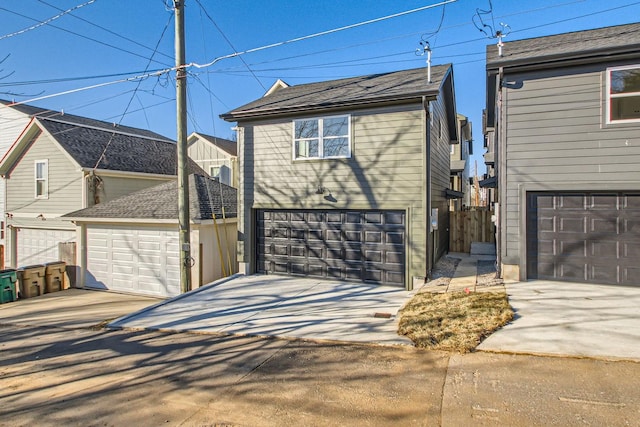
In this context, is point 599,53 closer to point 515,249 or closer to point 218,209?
point 515,249

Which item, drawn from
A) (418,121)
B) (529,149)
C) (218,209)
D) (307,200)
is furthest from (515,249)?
(218,209)

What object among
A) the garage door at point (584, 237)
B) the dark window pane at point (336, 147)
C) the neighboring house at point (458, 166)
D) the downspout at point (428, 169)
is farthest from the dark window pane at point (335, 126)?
the neighboring house at point (458, 166)

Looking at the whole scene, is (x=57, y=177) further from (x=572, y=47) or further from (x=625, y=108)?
(x=625, y=108)

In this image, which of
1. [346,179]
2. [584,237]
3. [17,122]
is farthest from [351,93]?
[17,122]

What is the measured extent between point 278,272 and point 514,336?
7132mm

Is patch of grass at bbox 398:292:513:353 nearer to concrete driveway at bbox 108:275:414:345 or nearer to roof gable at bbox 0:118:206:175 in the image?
concrete driveway at bbox 108:275:414:345

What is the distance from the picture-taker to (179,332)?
7008mm

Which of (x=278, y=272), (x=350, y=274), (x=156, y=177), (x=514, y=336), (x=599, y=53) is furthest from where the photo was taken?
(x=156, y=177)

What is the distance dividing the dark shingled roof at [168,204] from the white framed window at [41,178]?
4449 millimetres

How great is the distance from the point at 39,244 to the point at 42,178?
301cm

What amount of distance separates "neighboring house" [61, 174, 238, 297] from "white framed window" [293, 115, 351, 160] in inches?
142

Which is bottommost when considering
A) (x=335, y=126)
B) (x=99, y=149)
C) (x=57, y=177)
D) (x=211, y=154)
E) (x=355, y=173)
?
(x=355, y=173)

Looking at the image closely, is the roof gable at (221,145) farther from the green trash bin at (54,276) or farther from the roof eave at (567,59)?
the roof eave at (567,59)

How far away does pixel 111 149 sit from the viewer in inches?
720
